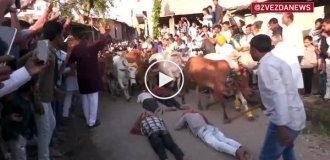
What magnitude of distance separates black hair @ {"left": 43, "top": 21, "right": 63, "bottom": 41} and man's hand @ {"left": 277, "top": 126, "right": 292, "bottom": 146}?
3.08 meters

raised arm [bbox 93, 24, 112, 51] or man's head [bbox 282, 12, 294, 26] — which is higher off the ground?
man's head [bbox 282, 12, 294, 26]

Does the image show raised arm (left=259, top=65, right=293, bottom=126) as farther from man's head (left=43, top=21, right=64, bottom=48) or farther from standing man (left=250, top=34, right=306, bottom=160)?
man's head (left=43, top=21, right=64, bottom=48)

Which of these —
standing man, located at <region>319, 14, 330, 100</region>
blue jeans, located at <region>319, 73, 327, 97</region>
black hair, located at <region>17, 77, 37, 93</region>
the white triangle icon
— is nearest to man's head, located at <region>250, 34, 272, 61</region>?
black hair, located at <region>17, 77, 37, 93</region>

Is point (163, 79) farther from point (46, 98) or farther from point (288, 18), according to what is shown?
point (46, 98)

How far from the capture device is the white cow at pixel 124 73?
11130 mm

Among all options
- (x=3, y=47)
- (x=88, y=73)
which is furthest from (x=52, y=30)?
(x=3, y=47)

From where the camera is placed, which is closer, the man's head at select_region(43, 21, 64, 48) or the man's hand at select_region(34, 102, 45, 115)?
the man's hand at select_region(34, 102, 45, 115)

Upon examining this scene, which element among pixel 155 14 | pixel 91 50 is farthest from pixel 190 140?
pixel 155 14

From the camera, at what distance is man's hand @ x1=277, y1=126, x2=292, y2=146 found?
4.27 meters

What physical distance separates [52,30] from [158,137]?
6.83 ft

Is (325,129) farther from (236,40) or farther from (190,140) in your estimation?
(236,40)

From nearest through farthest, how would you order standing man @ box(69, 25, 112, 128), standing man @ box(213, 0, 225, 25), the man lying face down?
the man lying face down
standing man @ box(69, 25, 112, 128)
standing man @ box(213, 0, 225, 25)

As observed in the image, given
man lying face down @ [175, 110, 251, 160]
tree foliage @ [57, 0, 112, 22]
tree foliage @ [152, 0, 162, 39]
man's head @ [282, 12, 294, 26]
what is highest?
tree foliage @ [57, 0, 112, 22]

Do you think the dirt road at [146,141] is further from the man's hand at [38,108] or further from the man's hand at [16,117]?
the man's hand at [16,117]
